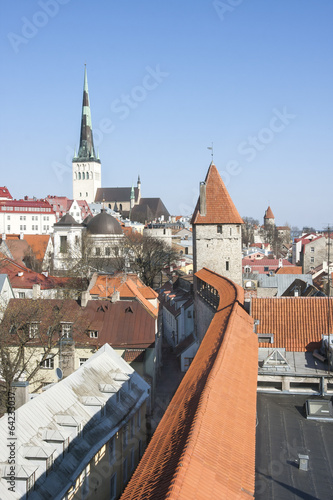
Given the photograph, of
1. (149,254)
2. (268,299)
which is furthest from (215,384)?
(149,254)

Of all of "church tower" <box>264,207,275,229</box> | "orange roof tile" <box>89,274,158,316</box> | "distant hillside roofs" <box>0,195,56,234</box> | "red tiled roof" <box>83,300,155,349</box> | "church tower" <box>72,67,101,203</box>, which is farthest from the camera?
"church tower" <box>264,207,275,229</box>

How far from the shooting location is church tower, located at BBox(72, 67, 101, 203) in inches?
4972

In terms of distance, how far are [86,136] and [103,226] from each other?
6705cm

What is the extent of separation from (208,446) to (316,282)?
33.4 m

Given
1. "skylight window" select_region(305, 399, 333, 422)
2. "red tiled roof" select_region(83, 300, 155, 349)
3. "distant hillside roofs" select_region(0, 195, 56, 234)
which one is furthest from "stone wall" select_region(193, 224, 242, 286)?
"distant hillside roofs" select_region(0, 195, 56, 234)

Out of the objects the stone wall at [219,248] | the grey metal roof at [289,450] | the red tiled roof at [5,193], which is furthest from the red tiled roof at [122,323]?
the red tiled roof at [5,193]

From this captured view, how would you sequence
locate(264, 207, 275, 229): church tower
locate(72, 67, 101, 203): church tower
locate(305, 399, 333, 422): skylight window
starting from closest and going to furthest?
locate(305, 399, 333, 422): skylight window, locate(72, 67, 101, 203): church tower, locate(264, 207, 275, 229): church tower

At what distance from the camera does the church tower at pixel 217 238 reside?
1212 inches

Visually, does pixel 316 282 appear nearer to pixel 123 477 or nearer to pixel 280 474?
pixel 123 477

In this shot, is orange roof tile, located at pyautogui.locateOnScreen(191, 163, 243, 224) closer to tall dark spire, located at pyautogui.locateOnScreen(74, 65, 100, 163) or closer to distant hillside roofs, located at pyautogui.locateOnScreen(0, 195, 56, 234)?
distant hillside roofs, located at pyautogui.locateOnScreen(0, 195, 56, 234)

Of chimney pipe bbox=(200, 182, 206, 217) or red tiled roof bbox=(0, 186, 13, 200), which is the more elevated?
red tiled roof bbox=(0, 186, 13, 200)

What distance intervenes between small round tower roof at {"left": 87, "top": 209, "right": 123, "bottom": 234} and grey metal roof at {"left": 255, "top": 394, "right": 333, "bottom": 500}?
49.9m

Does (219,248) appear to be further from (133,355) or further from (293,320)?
(293,320)

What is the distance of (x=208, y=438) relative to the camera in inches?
314
